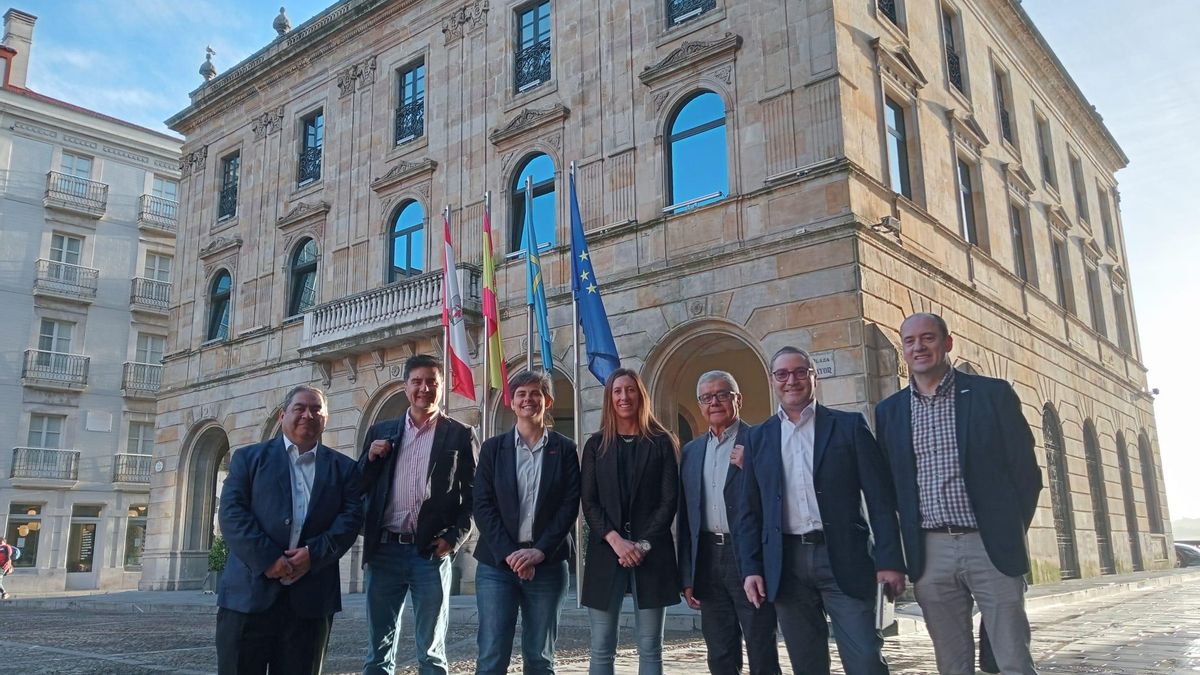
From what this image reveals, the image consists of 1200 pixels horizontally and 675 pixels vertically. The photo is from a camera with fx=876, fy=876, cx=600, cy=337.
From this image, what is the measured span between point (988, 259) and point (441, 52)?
12.1 m

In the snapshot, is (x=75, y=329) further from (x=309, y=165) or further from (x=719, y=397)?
(x=719, y=397)

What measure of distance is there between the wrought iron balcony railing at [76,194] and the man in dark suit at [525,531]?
105 feet

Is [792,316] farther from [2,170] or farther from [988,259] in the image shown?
[2,170]

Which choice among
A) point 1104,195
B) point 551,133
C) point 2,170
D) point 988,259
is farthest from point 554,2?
point 2,170

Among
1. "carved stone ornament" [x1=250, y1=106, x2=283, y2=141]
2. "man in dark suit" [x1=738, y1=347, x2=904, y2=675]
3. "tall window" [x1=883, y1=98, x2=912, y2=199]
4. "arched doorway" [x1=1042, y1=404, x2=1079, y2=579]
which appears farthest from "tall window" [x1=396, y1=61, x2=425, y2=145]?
"man in dark suit" [x1=738, y1=347, x2=904, y2=675]

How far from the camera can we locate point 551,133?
16375mm

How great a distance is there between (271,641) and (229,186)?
2212 centimetres

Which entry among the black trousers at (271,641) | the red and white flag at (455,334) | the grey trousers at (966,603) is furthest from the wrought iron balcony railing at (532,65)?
the grey trousers at (966,603)

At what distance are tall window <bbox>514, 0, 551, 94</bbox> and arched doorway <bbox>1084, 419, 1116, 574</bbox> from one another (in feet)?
49.7

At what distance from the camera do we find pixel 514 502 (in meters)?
4.65

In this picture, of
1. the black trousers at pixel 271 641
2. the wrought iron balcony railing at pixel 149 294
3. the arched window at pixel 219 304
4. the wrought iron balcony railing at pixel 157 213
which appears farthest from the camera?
the wrought iron balcony railing at pixel 157 213

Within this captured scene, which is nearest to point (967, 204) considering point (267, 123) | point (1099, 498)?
point (1099, 498)

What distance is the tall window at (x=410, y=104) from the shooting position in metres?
19.2

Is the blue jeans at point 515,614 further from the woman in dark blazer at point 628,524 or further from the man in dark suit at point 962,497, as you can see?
the man in dark suit at point 962,497
